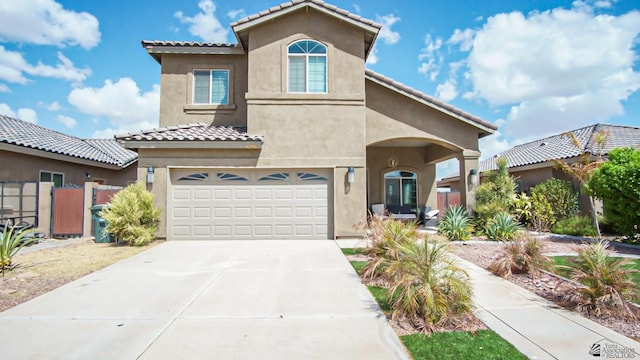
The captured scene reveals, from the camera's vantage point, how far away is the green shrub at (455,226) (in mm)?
11211

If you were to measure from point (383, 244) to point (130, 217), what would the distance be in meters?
7.87

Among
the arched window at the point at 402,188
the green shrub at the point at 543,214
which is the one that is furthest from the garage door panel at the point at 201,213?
the green shrub at the point at 543,214

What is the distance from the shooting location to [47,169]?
47.5 ft

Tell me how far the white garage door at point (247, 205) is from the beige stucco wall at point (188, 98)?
9.57 feet

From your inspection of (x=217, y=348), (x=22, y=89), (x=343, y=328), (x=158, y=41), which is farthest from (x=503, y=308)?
(x=22, y=89)

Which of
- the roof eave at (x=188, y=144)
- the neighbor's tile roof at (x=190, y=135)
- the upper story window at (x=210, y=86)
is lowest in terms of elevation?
the roof eave at (x=188, y=144)

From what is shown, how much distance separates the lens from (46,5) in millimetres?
12180

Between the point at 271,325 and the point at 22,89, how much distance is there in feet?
71.8

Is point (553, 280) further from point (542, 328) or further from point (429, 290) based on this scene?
point (429, 290)

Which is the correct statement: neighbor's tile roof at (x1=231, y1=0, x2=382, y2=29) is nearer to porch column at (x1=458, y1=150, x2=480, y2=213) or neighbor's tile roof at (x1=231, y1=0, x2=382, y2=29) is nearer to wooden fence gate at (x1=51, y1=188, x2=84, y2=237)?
porch column at (x1=458, y1=150, x2=480, y2=213)

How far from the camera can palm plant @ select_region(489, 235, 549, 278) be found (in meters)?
6.68

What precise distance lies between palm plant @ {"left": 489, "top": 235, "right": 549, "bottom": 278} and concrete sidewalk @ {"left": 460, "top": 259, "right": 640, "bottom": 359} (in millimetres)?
1075

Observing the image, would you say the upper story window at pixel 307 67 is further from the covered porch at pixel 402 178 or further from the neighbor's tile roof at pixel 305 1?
the covered porch at pixel 402 178

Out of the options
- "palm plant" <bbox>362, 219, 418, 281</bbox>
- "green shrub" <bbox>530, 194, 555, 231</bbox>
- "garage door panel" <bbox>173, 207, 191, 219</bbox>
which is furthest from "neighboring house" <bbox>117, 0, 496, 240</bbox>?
"palm plant" <bbox>362, 219, 418, 281</bbox>
